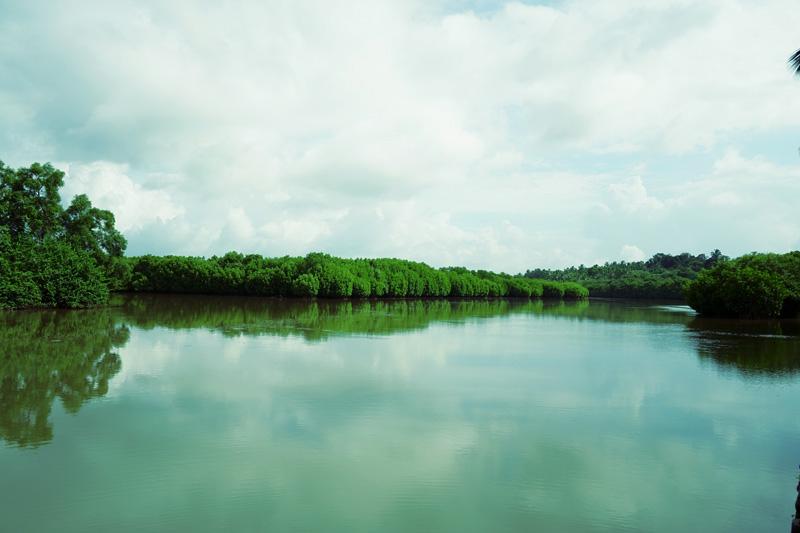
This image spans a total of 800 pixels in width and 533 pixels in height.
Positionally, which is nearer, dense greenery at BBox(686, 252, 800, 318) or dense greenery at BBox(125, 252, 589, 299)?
dense greenery at BBox(686, 252, 800, 318)

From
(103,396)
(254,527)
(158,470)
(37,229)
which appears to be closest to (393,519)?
(254,527)

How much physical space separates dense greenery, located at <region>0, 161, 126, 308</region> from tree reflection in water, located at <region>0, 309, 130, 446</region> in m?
4.45

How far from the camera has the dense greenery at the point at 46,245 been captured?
28.4m

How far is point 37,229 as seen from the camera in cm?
3195

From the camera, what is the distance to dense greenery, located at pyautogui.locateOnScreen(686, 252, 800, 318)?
39062 mm

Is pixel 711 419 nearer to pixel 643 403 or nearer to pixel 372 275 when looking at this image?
pixel 643 403

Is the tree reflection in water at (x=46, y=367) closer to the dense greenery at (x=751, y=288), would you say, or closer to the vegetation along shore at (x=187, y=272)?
the vegetation along shore at (x=187, y=272)

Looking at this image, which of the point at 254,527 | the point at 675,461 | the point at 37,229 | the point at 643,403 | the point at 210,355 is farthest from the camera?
the point at 37,229

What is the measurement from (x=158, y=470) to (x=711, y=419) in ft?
32.7

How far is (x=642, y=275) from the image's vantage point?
119 meters

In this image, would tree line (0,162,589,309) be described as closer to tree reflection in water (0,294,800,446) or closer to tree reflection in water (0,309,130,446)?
tree reflection in water (0,294,800,446)

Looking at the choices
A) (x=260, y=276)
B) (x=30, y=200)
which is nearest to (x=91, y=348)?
(x=30, y=200)

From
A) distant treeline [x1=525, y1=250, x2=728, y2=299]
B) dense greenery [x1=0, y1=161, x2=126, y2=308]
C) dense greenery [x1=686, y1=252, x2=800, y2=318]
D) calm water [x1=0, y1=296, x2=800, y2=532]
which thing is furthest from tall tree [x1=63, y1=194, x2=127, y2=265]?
distant treeline [x1=525, y1=250, x2=728, y2=299]

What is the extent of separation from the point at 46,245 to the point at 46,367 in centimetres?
2036
